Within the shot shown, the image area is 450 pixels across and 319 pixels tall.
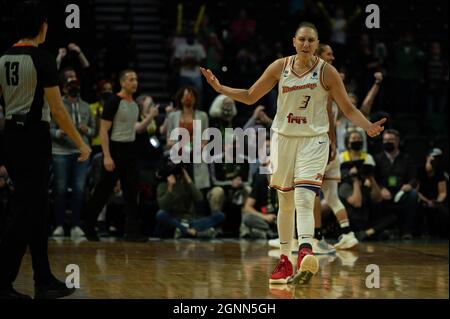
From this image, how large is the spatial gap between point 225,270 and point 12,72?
118 inches

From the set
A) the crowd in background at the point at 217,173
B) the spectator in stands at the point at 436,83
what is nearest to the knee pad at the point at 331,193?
the crowd in background at the point at 217,173

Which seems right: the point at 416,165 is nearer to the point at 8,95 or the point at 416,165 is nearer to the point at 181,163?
the point at 181,163

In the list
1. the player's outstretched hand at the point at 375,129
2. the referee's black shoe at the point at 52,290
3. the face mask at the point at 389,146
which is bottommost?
the referee's black shoe at the point at 52,290

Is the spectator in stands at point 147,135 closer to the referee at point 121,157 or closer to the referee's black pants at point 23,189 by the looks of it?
the referee at point 121,157

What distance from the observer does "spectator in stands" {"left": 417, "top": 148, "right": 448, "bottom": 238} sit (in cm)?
1270

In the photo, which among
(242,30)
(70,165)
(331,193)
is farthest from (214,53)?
(331,193)

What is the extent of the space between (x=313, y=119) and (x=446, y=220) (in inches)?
237

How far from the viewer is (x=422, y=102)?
16391 millimetres

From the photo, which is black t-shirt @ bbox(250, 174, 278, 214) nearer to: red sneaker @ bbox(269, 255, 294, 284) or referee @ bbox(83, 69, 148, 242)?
referee @ bbox(83, 69, 148, 242)

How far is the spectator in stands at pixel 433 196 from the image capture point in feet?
41.7

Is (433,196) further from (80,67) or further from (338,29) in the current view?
(80,67)

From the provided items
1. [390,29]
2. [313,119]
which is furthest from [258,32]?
[313,119]

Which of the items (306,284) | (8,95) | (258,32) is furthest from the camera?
(258,32)

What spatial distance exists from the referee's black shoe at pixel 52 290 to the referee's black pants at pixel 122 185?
13.8 feet
